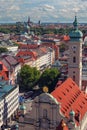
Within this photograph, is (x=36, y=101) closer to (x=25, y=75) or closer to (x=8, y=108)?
(x=8, y=108)

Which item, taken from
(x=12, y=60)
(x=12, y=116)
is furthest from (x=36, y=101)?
(x=12, y=60)

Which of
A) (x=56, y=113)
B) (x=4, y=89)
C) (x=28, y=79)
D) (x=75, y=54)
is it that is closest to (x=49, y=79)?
(x=28, y=79)

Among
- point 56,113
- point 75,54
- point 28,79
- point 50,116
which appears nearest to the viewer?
point 56,113

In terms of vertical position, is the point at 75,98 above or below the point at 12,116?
above

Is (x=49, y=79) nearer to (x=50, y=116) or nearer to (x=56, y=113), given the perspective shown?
(x=50, y=116)

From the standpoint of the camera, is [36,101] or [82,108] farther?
[82,108]

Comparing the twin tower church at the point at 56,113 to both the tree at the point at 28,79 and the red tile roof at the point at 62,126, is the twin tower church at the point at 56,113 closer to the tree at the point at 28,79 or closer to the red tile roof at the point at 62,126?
the red tile roof at the point at 62,126

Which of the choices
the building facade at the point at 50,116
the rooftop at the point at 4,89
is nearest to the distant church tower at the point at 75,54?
the rooftop at the point at 4,89
